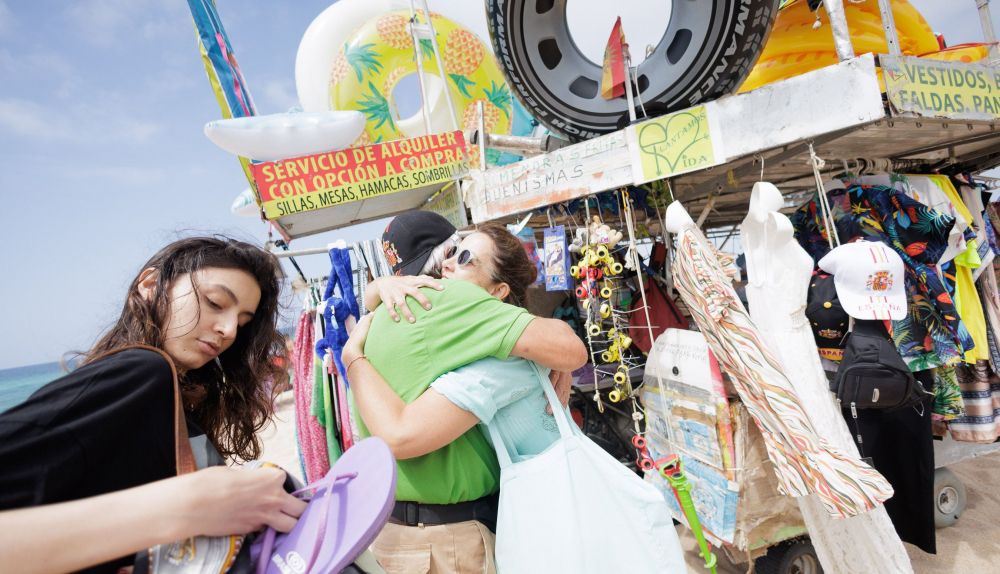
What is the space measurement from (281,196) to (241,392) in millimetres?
2502

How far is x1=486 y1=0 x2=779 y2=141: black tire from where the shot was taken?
84.6 inches

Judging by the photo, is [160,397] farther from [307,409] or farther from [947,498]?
[947,498]

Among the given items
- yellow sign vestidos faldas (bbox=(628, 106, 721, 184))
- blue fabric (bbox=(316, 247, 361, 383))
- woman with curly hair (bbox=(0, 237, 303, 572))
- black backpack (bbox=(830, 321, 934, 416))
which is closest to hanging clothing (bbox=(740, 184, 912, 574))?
black backpack (bbox=(830, 321, 934, 416))

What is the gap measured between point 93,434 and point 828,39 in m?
3.45

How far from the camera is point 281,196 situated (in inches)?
133

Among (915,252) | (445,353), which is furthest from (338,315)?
(915,252)

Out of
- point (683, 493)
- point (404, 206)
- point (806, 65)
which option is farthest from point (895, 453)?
point (404, 206)

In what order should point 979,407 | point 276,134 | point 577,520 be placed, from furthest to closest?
point 276,134 → point 979,407 → point 577,520

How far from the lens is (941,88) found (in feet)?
6.55

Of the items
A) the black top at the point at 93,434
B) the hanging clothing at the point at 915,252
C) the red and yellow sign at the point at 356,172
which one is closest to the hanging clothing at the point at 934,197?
the hanging clothing at the point at 915,252

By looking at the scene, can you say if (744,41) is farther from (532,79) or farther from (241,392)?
(241,392)

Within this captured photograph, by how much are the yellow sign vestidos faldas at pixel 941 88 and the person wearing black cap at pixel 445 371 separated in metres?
1.74

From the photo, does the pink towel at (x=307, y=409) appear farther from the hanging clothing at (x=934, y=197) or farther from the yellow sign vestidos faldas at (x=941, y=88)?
the hanging clothing at (x=934, y=197)

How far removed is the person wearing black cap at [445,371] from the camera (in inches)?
46.4
